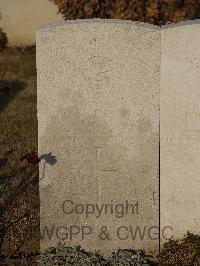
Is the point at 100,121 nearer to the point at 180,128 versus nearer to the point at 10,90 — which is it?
the point at 180,128

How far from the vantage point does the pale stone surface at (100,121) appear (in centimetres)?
408

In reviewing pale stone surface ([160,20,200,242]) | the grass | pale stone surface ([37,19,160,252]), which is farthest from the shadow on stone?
pale stone surface ([160,20,200,242])

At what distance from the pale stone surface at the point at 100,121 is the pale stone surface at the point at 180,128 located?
0.08m

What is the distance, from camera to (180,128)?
4.26 metres

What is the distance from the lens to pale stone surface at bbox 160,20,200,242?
4062 mm

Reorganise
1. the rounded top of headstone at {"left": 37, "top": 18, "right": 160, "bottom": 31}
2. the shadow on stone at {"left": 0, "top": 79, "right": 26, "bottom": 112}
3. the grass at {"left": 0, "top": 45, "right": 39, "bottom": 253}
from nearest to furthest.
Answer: the rounded top of headstone at {"left": 37, "top": 18, "right": 160, "bottom": 31} < the grass at {"left": 0, "top": 45, "right": 39, "bottom": 253} < the shadow on stone at {"left": 0, "top": 79, "right": 26, "bottom": 112}

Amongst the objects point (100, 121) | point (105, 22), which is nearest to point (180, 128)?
point (100, 121)

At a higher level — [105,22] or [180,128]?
[105,22]

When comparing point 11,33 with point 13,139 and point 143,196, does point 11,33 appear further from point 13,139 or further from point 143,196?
Result: point 143,196

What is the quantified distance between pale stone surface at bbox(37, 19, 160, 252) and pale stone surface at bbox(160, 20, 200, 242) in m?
0.08

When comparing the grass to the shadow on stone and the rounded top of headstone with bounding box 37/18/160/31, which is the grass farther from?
the rounded top of headstone with bounding box 37/18/160/31

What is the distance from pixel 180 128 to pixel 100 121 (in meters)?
0.68

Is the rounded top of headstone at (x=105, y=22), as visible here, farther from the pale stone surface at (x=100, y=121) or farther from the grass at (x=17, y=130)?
the grass at (x=17, y=130)

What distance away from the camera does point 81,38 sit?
407 cm
